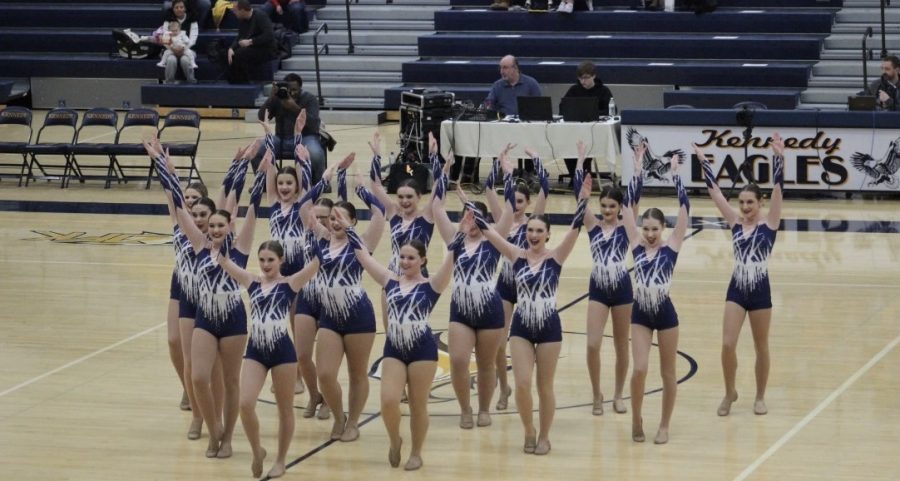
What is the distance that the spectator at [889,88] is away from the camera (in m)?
17.3

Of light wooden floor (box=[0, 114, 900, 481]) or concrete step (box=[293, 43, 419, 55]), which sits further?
concrete step (box=[293, 43, 419, 55])

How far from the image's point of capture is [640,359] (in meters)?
8.79

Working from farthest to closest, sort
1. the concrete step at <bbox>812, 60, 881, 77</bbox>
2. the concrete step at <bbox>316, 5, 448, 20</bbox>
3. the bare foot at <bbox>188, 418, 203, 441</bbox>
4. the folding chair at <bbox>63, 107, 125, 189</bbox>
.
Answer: the concrete step at <bbox>316, 5, 448, 20</bbox> < the concrete step at <bbox>812, 60, 881, 77</bbox> < the folding chair at <bbox>63, 107, 125, 189</bbox> < the bare foot at <bbox>188, 418, 203, 441</bbox>

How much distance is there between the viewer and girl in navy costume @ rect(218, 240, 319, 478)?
8.26 metres

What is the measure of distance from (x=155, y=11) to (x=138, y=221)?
10.4m

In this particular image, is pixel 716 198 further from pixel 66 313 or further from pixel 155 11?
pixel 155 11

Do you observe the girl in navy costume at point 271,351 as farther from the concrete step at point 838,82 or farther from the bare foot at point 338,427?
the concrete step at point 838,82

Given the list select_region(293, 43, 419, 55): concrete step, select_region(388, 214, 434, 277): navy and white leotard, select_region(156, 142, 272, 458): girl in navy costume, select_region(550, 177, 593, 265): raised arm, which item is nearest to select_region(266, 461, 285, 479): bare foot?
select_region(156, 142, 272, 458): girl in navy costume

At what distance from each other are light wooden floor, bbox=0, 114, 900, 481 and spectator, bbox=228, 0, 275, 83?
8.89m

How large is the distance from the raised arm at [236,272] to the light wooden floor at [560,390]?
1.15m

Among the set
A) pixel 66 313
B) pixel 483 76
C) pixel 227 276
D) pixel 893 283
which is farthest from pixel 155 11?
pixel 227 276

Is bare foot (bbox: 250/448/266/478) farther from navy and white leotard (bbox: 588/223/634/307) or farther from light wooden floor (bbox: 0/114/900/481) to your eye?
navy and white leotard (bbox: 588/223/634/307)

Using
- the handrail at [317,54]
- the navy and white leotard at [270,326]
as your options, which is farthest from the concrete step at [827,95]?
the navy and white leotard at [270,326]

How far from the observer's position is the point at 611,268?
9453mm
